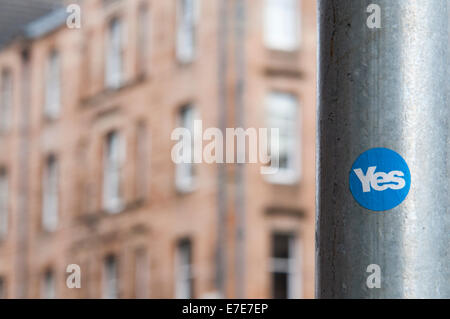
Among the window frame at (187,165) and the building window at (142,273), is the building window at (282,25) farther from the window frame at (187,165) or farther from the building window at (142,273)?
the building window at (142,273)

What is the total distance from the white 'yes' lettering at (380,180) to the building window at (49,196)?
45.0 meters

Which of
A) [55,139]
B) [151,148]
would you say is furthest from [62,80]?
[151,148]

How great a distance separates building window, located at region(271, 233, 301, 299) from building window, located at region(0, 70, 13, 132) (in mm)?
17222

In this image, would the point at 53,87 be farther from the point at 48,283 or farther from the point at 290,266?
the point at 290,266

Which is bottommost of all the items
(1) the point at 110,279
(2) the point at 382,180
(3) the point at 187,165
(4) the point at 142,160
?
(1) the point at 110,279

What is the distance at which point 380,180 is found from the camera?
1.57m

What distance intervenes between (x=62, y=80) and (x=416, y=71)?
4633 cm

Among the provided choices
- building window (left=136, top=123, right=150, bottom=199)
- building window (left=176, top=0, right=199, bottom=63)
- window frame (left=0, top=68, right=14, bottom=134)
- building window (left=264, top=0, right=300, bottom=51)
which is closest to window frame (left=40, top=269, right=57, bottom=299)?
building window (left=136, top=123, right=150, bottom=199)

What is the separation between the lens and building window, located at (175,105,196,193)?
37531 millimetres

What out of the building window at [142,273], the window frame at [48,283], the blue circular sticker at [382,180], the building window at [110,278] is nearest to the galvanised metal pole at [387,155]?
the blue circular sticker at [382,180]

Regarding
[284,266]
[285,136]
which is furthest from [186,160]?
[284,266]

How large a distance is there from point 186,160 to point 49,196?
10.8 metres

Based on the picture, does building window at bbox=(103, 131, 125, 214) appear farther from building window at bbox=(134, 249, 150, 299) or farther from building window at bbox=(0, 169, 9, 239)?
building window at bbox=(0, 169, 9, 239)
